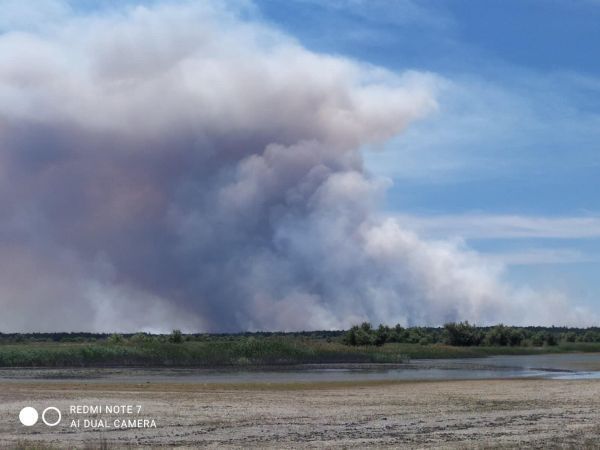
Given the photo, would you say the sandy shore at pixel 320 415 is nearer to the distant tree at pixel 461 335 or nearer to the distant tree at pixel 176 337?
the distant tree at pixel 176 337

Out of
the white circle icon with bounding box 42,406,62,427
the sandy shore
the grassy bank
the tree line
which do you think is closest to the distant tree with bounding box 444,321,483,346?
the tree line

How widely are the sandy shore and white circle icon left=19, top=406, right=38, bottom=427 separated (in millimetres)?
351

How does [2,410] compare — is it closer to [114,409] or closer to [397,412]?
[114,409]

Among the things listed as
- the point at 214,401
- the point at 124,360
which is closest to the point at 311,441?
the point at 214,401

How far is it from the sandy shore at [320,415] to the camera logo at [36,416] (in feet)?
0.87

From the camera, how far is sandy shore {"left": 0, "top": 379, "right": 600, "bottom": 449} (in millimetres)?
27641

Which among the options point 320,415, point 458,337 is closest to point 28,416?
point 320,415

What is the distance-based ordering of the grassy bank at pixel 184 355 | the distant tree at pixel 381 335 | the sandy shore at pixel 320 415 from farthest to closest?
the distant tree at pixel 381 335 < the grassy bank at pixel 184 355 < the sandy shore at pixel 320 415

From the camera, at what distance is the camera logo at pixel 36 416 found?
31406 millimetres

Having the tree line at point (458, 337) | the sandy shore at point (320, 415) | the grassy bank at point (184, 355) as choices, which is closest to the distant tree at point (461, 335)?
the tree line at point (458, 337)

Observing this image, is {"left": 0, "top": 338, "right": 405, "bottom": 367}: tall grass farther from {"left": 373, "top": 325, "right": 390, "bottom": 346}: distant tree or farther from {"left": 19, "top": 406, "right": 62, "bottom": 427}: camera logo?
{"left": 19, "top": 406, "right": 62, "bottom": 427}: camera logo

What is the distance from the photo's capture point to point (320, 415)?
118ft

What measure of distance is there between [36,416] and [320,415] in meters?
11.6

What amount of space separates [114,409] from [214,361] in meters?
56.2
